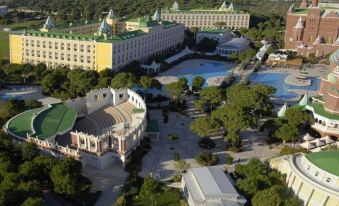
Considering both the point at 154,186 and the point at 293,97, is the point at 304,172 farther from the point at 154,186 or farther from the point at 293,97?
the point at 293,97

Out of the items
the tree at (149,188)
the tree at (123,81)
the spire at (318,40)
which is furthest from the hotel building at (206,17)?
the tree at (149,188)

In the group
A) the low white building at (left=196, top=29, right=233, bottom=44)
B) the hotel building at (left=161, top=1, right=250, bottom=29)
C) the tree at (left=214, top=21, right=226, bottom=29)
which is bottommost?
the low white building at (left=196, top=29, right=233, bottom=44)

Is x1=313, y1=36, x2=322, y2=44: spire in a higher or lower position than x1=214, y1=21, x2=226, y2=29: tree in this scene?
lower

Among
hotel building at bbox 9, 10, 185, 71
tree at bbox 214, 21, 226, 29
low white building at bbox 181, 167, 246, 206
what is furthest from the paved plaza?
tree at bbox 214, 21, 226, 29

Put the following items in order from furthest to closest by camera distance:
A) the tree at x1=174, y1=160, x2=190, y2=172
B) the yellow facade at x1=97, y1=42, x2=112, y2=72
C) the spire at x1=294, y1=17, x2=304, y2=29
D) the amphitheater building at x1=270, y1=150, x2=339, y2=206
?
the spire at x1=294, y1=17, x2=304, y2=29, the yellow facade at x1=97, y1=42, x2=112, y2=72, the tree at x1=174, y1=160, x2=190, y2=172, the amphitheater building at x1=270, y1=150, x2=339, y2=206

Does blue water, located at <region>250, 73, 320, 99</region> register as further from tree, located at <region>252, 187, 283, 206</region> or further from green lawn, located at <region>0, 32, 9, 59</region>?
green lawn, located at <region>0, 32, 9, 59</region>

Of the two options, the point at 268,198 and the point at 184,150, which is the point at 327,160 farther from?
the point at 184,150
